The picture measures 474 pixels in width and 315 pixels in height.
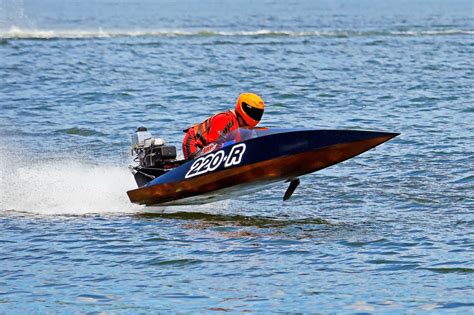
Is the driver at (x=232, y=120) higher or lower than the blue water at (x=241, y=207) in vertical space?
higher

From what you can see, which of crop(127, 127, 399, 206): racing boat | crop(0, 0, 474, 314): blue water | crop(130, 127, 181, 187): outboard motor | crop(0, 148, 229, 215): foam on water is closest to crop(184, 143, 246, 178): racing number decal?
crop(127, 127, 399, 206): racing boat

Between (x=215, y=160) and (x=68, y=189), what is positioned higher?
(x=215, y=160)

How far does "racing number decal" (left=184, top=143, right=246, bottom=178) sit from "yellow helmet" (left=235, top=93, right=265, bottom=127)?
428 mm

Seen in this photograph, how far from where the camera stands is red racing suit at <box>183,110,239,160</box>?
12750mm

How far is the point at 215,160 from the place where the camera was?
12672 millimetres

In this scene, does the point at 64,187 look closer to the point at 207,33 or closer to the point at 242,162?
the point at 242,162

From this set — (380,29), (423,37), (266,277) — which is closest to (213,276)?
(266,277)

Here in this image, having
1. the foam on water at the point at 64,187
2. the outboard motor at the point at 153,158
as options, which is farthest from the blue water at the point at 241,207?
the outboard motor at the point at 153,158

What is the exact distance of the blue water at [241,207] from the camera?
961cm

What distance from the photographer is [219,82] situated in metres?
30.2

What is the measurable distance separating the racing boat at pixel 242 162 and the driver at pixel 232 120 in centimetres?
14

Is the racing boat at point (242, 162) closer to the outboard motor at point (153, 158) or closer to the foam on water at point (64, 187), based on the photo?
the outboard motor at point (153, 158)

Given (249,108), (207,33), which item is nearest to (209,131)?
(249,108)

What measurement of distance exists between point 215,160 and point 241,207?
133 cm
